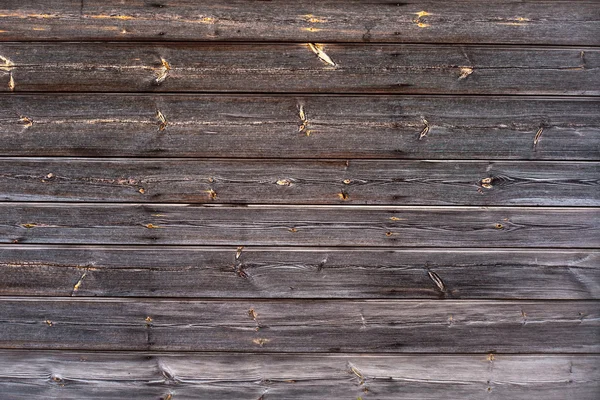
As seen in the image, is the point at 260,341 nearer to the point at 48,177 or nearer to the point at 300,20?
the point at 48,177

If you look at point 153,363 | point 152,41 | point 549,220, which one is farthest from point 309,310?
point 152,41

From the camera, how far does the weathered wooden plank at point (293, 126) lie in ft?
4.02

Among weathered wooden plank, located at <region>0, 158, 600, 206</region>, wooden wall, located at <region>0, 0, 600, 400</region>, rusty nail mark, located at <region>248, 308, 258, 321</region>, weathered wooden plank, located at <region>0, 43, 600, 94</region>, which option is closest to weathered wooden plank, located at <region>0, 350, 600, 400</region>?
wooden wall, located at <region>0, 0, 600, 400</region>

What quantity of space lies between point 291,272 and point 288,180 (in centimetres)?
26

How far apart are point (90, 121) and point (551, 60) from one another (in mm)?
1229

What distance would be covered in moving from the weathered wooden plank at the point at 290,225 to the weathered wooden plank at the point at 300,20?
45 centimetres

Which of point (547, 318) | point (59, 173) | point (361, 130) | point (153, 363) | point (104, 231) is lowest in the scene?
point (153, 363)

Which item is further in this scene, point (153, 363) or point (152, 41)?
point (153, 363)

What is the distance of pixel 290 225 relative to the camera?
49.8 inches

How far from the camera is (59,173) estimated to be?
124 cm

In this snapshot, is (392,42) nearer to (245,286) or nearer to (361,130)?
(361,130)

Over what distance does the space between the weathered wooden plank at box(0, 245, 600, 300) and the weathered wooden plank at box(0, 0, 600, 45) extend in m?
0.57

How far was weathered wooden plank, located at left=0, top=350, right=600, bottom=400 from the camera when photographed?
1315 mm

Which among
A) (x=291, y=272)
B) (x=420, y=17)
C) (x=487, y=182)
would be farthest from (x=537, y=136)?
(x=291, y=272)
